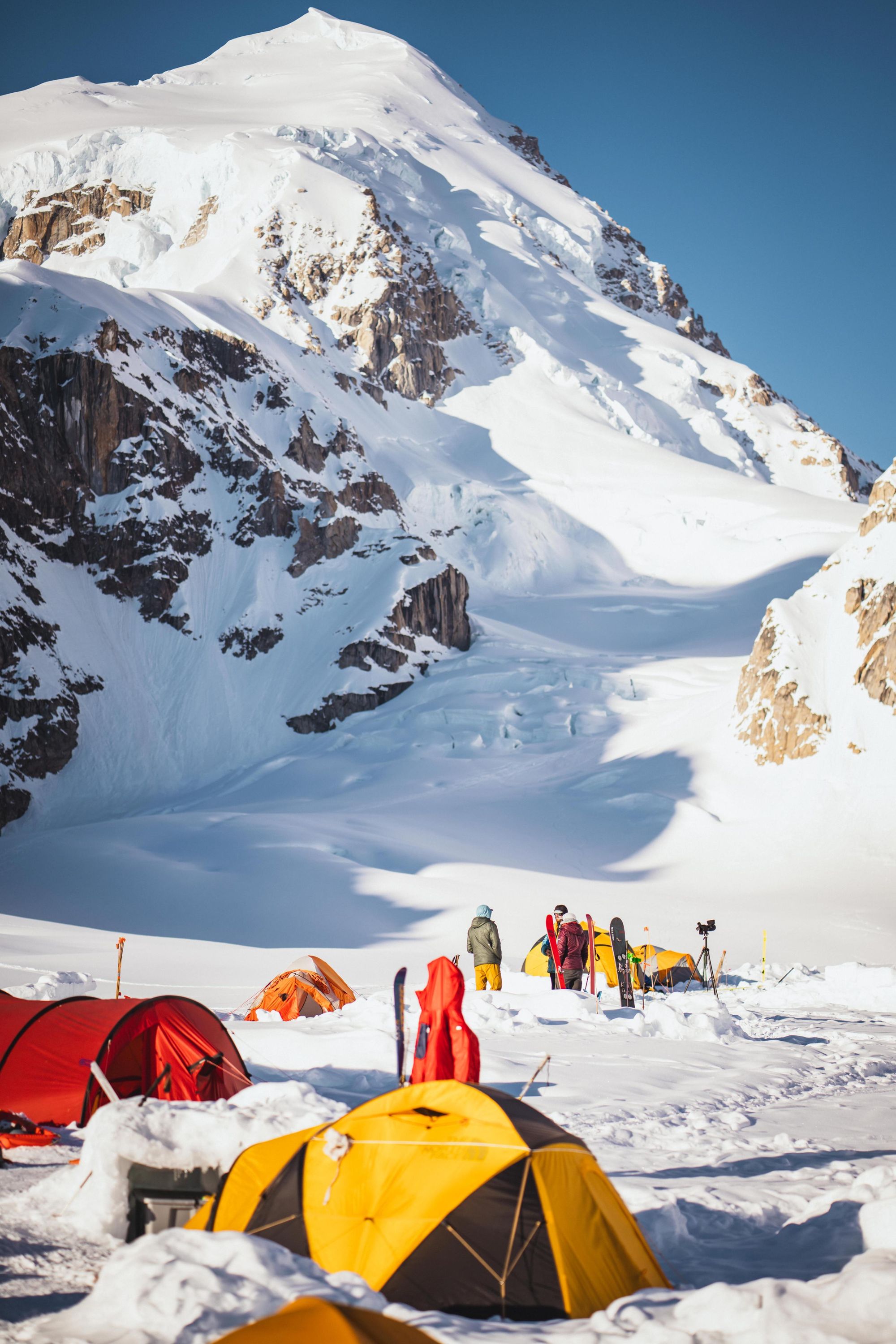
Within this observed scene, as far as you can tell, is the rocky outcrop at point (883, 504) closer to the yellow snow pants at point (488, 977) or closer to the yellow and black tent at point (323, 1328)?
the yellow snow pants at point (488, 977)

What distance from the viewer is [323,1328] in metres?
2.73

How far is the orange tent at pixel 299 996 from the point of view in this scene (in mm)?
12906

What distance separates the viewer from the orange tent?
12.9 meters

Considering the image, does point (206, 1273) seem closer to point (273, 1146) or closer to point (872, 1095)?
point (273, 1146)

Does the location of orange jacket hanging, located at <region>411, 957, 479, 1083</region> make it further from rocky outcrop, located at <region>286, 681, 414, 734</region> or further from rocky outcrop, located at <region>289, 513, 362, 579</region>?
rocky outcrop, located at <region>289, 513, 362, 579</region>

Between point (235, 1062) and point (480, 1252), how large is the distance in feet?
13.2

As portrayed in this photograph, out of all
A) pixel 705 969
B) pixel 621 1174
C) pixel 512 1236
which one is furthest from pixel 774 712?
pixel 512 1236

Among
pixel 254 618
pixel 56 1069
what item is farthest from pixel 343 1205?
pixel 254 618

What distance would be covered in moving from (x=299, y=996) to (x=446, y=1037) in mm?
7315

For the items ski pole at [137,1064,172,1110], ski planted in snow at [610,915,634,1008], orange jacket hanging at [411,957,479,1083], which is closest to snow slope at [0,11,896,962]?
ski planted in snow at [610,915,634,1008]

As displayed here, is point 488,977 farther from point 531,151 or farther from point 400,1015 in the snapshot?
point 531,151

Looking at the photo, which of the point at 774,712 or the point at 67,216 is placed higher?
the point at 67,216

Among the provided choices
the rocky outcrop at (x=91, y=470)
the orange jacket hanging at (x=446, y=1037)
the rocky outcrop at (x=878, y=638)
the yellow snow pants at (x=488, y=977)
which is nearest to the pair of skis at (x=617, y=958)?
the yellow snow pants at (x=488, y=977)

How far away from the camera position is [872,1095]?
8.76m
